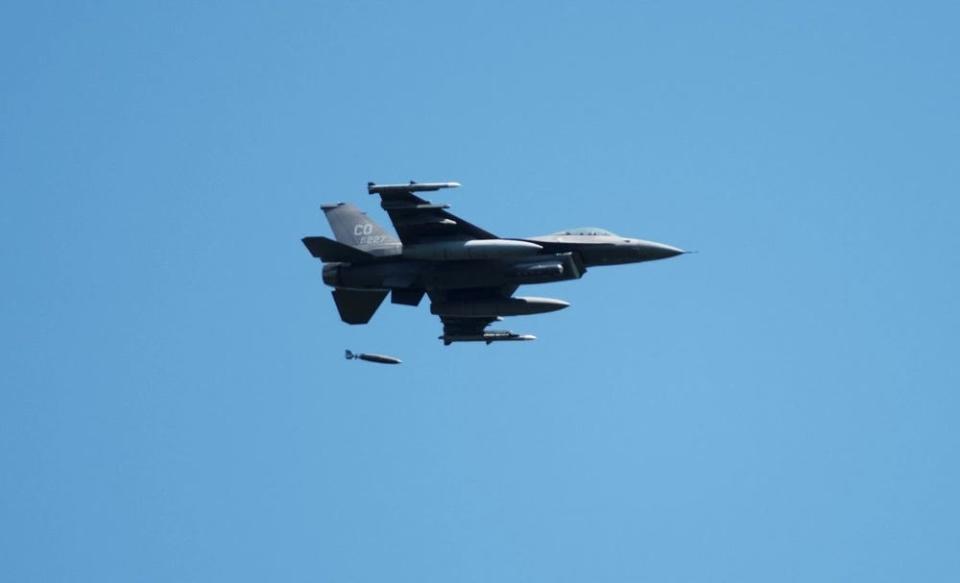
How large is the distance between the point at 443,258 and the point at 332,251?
387cm

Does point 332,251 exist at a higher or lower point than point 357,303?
higher

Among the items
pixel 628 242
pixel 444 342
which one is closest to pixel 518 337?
pixel 444 342

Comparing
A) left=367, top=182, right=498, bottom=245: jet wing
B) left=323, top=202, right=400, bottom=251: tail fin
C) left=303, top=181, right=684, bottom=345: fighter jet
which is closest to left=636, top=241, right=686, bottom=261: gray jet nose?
left=303, top=181, right=684, bottom=345: fighter jet

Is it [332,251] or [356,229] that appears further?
[356,229]

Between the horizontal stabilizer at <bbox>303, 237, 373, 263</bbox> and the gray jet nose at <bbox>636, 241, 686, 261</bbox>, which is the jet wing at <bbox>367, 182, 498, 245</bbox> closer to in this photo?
the horizontal stabilizer at <bbox>303, 237, 373, 263</bbox>

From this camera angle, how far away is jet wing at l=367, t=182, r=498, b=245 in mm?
49688

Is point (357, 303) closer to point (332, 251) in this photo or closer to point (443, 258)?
point (332, 251)

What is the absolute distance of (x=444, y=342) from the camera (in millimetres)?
54906

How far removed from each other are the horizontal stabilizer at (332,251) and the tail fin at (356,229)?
0.55 metres

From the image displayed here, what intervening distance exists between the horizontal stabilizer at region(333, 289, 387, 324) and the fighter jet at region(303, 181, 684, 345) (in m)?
0.03

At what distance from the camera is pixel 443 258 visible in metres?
50.2

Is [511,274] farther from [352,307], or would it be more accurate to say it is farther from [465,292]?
[352,307]

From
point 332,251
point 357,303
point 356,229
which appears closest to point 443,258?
point 332,251

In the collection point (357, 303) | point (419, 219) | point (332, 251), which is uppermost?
point (419, 219)
